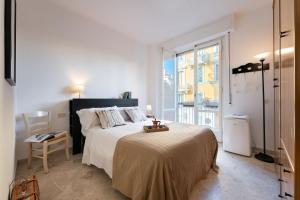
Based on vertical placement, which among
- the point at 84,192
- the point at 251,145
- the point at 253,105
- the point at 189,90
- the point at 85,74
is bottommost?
the point at 84,192

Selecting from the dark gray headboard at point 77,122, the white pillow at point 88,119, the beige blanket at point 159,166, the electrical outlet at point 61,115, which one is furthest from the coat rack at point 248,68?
the electrical outlet at point 61,115

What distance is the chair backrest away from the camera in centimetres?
238

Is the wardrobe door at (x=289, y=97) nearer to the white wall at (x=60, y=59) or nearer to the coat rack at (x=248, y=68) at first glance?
the coat rack at (x=248, y=68)

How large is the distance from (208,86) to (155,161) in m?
Answer: 3.13

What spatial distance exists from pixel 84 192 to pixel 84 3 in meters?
3.28

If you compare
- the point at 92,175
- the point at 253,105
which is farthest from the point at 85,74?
the point at 253,105

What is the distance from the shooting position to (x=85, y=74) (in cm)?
323

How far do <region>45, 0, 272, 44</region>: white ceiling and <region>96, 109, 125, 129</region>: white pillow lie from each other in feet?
6.99

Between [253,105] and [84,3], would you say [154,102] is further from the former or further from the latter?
[84,3]

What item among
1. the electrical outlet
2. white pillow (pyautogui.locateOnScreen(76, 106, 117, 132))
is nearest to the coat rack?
white pillow (pyautogui.locateOnScreen(76, 106, 117, 132))

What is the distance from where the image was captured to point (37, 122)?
8.64ft

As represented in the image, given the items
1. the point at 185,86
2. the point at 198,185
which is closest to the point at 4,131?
the point at 198,185

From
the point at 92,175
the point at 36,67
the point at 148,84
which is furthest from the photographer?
the point at 148,84

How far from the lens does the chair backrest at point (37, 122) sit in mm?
2377
